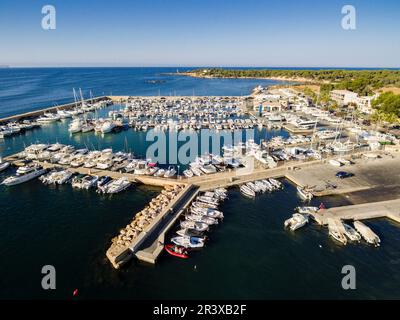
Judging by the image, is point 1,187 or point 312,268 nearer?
point 312,268

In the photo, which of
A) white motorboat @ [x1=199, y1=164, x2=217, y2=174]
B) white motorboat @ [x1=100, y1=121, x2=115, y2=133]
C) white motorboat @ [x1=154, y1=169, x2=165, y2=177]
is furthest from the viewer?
white motorboat @ [x1=100, y1=121, x2=115, y2=133]

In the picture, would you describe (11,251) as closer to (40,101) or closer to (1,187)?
(1,187)

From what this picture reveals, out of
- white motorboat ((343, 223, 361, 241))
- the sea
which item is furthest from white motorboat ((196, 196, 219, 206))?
white motorboat ((343, 223, 361, 241))

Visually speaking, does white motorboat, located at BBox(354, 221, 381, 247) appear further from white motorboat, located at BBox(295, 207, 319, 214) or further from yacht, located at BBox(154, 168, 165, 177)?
yacht, located at BBox(154, 168, 165, 177)

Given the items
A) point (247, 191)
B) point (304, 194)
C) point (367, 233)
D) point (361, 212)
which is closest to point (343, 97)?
point (304, 194)

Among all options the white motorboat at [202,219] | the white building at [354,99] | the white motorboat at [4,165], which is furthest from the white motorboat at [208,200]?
the white building at [354,99]
